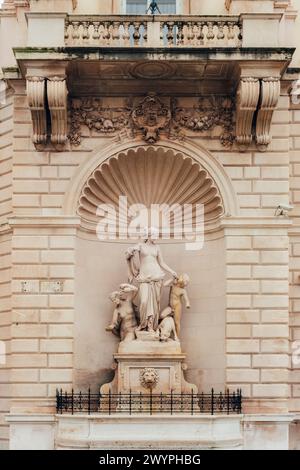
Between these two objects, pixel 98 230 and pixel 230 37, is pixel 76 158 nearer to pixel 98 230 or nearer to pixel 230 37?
pixel 98 230

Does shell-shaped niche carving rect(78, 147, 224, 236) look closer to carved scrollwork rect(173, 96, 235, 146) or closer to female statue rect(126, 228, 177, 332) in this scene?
carved scrollwork rect(173, 96, 235, 146)

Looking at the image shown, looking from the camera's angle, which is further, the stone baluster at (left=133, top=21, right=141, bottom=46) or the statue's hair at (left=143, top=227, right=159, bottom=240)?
the statue's hair at (left=143, top=227, right=159, bottom=240)

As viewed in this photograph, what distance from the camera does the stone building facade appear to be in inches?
670

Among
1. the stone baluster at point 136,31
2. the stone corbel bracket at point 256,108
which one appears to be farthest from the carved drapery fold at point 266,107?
the stone baluster at point 136,31

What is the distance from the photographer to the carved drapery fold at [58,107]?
17.0m

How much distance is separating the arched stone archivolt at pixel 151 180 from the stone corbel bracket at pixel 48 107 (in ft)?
2.73

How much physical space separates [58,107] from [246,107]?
135 inches

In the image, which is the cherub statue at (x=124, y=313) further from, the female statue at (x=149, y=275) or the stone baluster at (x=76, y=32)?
the stone baluster at (x=76, y=32)

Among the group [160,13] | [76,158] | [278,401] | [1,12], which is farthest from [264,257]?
[1,12]

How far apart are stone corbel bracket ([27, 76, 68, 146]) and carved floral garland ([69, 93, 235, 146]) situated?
1.06 ft

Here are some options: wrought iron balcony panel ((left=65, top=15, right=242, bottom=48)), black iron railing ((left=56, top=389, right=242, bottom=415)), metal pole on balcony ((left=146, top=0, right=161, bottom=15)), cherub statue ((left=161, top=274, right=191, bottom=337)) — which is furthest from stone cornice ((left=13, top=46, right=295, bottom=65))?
black iron railing ((left=56, top=389, right=242, bottom=415))

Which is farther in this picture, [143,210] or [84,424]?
[143,210]

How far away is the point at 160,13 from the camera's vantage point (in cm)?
1891

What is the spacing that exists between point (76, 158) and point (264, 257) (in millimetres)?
3979
